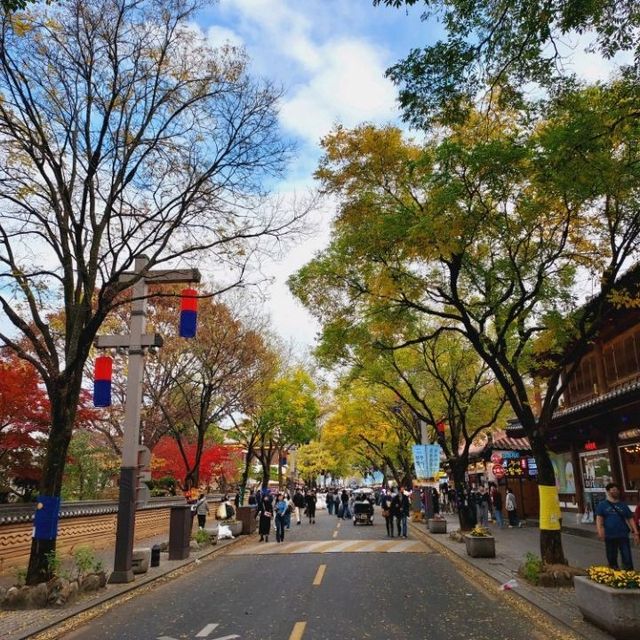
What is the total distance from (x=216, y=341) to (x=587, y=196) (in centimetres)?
1612

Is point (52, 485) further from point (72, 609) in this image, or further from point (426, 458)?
point (426, 458)

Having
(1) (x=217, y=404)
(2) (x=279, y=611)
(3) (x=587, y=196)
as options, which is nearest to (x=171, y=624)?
(2) (x=279, y=611)

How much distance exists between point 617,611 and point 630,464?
14230 mm

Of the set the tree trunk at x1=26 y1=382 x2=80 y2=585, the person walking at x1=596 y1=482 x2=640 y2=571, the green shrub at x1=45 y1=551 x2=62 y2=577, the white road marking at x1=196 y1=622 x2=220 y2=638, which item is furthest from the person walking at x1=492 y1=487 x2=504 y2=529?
the tree trunk at x1=26 y1=382 x2=80 y2=585

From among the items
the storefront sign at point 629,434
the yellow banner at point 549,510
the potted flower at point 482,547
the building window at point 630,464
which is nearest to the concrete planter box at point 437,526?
the building window at point 630,464

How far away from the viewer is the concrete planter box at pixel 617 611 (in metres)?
6.91

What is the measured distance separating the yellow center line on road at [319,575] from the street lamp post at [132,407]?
160 inches

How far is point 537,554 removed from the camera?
51.3 ft

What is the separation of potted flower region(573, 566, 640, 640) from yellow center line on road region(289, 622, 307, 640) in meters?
3.91

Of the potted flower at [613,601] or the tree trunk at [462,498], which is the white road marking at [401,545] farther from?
the potted flower at [613,601]

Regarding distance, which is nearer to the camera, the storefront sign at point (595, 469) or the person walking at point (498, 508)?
the storefront sign at point (595, 469)

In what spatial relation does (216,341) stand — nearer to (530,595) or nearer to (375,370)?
(375,370)

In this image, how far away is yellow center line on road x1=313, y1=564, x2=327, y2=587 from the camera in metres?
11.8

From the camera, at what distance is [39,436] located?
18031 mm
